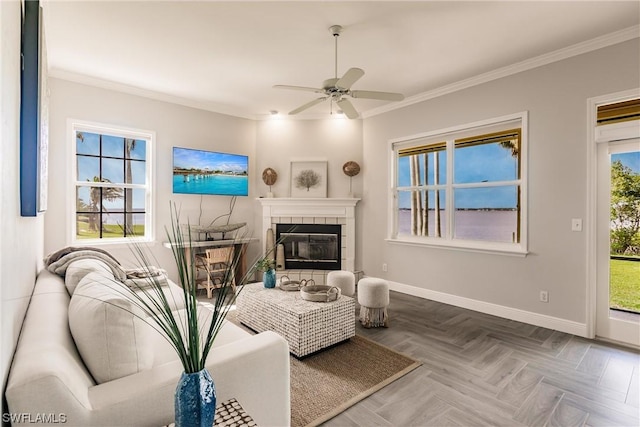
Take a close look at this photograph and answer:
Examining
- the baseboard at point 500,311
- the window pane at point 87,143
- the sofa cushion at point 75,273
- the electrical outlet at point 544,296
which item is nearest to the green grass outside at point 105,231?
the window pane at point 87,143

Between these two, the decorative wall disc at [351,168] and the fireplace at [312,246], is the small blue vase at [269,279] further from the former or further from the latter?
the decorative wall disc at [351,168]

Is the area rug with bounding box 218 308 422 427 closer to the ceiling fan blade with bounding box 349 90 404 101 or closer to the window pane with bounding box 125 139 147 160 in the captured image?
the ceiling fan blade with bounding box 349 90 404 101

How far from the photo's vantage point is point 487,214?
12.5 ft

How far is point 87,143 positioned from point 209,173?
1.47 meters

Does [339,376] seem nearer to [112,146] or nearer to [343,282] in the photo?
[343,282]

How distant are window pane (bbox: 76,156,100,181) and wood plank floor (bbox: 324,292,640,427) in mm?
3597

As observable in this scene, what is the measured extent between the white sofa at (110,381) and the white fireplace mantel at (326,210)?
11.3ft

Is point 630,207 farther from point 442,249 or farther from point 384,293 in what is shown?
point 384,293

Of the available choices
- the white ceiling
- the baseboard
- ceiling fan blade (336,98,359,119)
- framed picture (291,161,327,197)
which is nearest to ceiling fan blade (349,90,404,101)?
ceiling fan blade (336,98,359,119)

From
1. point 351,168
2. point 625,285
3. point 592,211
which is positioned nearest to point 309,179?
point 351,168

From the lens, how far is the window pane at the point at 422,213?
14.0 ft

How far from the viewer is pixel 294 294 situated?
299cm

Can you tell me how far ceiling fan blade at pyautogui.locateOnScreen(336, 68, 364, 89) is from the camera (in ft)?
8.09

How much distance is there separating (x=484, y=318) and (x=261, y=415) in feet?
9.59
